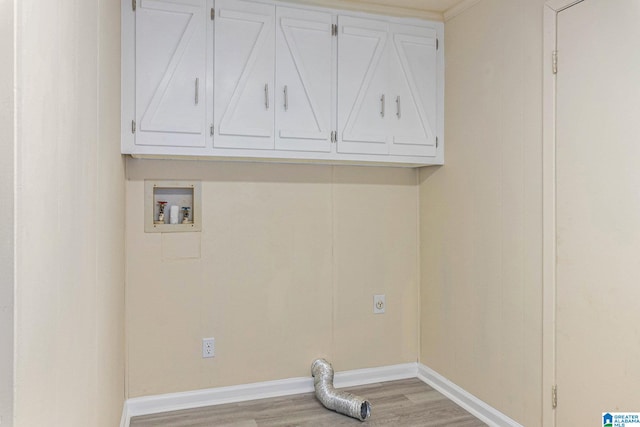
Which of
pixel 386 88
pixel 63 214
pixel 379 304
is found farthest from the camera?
pixel 379 304

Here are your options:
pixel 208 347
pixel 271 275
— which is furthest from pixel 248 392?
pixel 271 275

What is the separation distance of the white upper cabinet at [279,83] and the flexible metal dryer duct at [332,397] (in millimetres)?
1410

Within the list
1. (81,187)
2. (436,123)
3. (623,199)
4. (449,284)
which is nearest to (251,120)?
(436,123)

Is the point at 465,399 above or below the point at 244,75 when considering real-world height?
below

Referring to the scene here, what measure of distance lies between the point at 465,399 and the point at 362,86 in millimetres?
2150

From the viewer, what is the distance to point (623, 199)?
1831 millimetres

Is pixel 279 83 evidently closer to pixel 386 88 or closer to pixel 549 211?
pixel 386 88

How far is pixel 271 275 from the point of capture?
9.76ft

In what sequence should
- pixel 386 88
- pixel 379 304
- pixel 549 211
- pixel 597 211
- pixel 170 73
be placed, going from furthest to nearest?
pixel 379 304, pixel 386 88, pixel 170 73, pixel 549 211, pixel 597 211

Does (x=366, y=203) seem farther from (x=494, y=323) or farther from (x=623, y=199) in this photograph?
(x=623, y=199)

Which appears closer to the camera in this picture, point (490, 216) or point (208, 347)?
point (490, 216)

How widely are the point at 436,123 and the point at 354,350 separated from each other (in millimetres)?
1735

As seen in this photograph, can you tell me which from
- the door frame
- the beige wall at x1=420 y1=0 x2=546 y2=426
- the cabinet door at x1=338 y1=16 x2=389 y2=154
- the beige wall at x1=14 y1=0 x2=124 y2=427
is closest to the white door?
the door frame

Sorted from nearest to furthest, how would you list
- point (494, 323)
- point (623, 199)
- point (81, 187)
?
point (81, 187) → point (623, 199) → point (494, 323)
